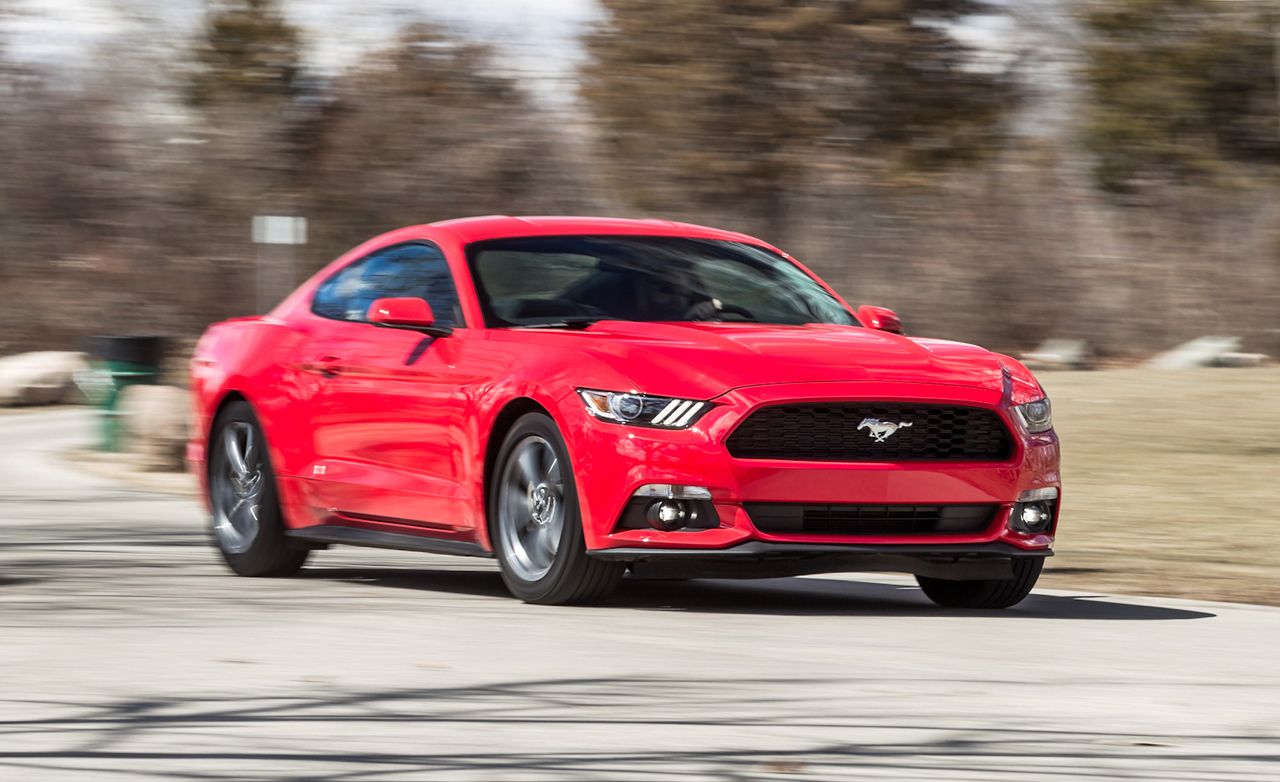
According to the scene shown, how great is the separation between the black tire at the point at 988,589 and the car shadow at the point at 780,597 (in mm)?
57

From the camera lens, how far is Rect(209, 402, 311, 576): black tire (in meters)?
10.1

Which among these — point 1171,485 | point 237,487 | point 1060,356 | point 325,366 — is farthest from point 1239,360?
point 325,366

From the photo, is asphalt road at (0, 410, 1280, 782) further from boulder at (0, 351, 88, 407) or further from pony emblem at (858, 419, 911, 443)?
boulder at (0, 351, 88, 407)

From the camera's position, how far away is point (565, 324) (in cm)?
895

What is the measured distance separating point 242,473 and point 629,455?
2875 millimetres

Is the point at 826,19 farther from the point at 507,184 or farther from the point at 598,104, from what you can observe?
the point at 507,184

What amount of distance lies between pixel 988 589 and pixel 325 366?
287 cm

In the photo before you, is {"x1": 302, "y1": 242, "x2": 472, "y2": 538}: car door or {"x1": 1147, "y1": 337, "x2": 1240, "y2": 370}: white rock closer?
{"x1": 302, "y1": 242, "x2": 472, "y2": 538}: car door

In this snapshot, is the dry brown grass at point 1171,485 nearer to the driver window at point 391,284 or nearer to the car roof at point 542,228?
the car roof at point 542,228

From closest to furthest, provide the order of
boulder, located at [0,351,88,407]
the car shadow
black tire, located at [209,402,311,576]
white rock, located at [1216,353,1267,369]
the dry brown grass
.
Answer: the car shadow
black tire, located at [209,402,311,576]
the dry brown grass
boulder, located at [0,351,88,407]
white rock, located at [1216,353,1267,369]

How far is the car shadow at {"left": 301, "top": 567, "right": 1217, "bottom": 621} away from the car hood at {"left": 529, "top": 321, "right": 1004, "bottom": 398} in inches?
37.7

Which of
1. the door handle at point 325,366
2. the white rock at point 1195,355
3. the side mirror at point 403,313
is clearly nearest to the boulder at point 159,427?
the door handle at point 325,366

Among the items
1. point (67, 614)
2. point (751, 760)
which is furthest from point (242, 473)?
point (751, 760)

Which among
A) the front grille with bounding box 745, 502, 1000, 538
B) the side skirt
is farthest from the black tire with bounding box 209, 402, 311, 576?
the front grille with bounding box 745, 502, 1000, 538
